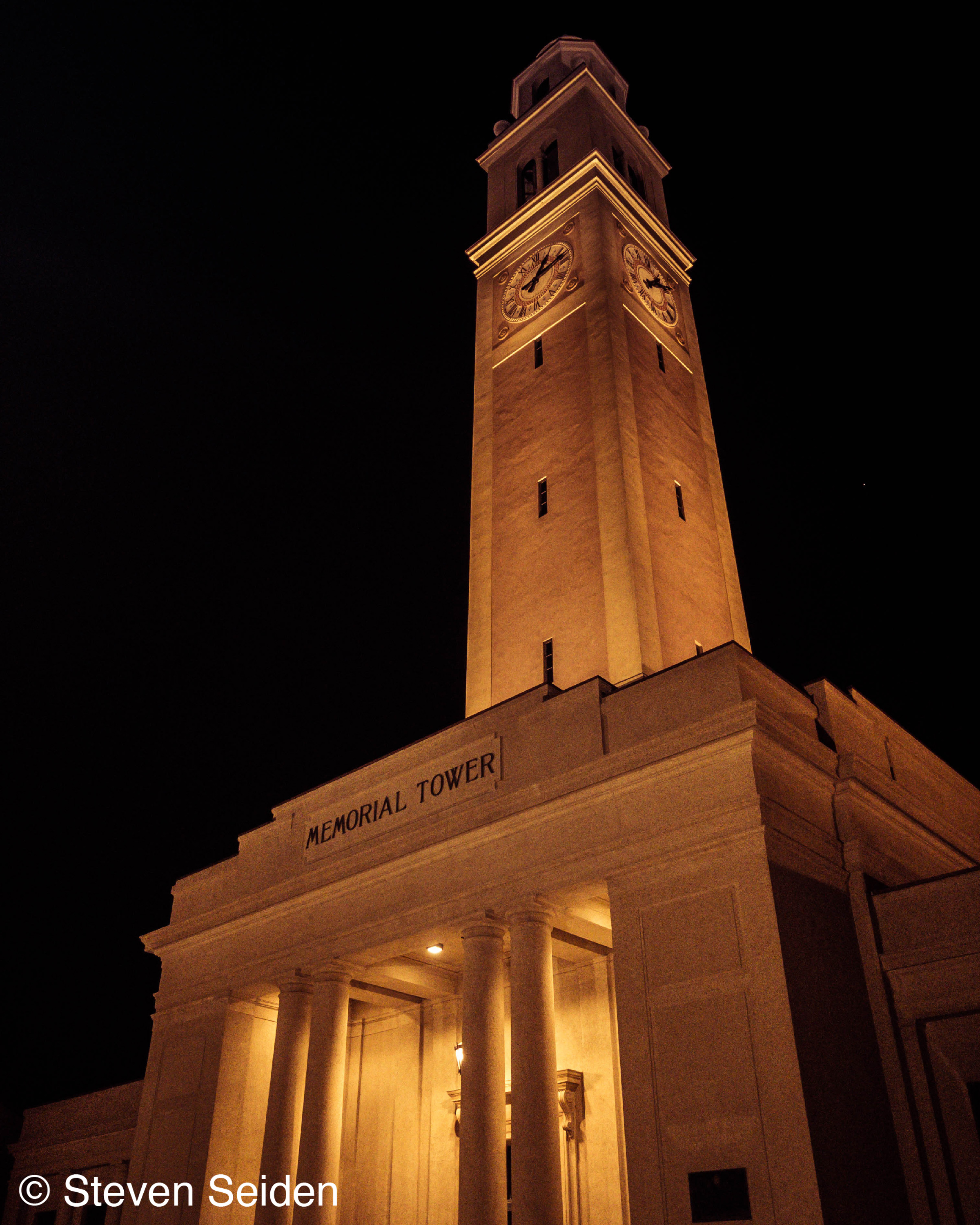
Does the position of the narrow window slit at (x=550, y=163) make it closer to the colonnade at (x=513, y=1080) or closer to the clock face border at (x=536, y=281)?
the clock face border at (x=536, y=281)

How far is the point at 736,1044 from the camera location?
15.8 meters

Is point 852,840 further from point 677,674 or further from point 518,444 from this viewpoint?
point 518,444

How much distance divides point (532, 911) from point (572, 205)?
86.6ft

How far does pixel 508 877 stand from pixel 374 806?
15.4ft

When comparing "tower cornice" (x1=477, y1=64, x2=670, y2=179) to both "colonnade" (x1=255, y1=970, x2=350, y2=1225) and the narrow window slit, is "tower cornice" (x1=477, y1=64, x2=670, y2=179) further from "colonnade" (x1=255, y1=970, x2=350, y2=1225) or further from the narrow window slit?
"colonnade" (x1=255, y1=970, x2=350, y2=1225)

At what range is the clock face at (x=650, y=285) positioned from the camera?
117ft

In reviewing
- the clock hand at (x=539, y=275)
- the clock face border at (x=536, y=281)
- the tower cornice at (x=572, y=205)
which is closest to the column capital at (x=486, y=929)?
the clock face border at (x=536, y=281)

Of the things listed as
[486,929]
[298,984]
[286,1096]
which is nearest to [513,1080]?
[486,929]

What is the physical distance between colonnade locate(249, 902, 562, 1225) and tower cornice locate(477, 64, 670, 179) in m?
33.5

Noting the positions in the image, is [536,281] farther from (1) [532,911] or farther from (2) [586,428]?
(1) [532,911]

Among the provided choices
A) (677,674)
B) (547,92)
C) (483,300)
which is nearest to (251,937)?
(677,674)

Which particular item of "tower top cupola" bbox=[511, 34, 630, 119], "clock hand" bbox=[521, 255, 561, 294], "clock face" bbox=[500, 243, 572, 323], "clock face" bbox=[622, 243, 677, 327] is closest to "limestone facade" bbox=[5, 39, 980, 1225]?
"clock face" bbox=[622, 243, 677, 327]

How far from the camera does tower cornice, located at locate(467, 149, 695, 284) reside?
1447 inches

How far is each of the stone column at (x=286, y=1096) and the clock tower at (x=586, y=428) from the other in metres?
8.35
